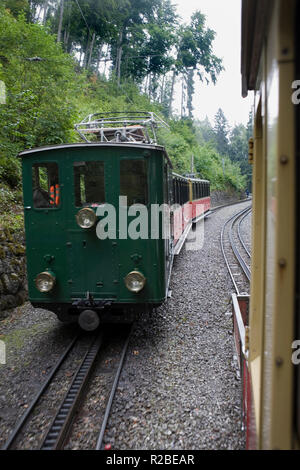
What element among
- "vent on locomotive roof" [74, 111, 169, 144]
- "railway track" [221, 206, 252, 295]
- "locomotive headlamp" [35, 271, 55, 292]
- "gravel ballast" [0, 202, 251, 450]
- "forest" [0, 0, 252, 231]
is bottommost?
"gravel ballast" [0, 202, 251, 450]

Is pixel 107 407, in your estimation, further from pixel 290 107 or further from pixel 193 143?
pixel 193 143

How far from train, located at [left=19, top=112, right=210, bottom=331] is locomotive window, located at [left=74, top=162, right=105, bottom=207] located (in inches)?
0.6

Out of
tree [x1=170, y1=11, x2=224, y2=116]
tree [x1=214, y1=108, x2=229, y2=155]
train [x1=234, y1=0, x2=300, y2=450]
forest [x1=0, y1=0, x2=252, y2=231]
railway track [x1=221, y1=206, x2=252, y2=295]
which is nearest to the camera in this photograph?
train [x1=234, y1=0, x2=300, y2=450]

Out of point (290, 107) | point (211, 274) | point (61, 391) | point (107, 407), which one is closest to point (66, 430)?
point (107, 407)

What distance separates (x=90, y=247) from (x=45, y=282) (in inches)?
33.3

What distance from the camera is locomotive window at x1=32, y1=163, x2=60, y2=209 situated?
545cm

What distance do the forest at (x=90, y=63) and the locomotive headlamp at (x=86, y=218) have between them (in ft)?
13.5

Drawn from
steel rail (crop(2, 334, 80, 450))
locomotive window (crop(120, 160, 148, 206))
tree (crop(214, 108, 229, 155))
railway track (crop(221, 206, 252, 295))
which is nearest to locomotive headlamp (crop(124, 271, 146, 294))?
locomotive window (crop(120, 160, 148, 206))

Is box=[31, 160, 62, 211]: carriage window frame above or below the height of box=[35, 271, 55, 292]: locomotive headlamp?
above

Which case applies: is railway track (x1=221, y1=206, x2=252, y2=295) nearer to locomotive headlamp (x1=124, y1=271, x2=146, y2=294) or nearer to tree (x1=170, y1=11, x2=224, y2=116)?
locomotive headlamp (x1=124, y1=271, x2=146, y2=294)

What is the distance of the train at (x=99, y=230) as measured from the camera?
5.29m

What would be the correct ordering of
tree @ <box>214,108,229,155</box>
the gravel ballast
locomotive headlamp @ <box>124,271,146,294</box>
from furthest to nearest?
tree @ <box>214,108,229,155</box> < locomotive headlamp @ <box>124,271,146,294</box> < the gravel ballast

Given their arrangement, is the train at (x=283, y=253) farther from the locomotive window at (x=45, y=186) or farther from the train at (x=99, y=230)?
the locomotive window at (x=45, y=186)

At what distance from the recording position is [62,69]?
1298 centimetres
